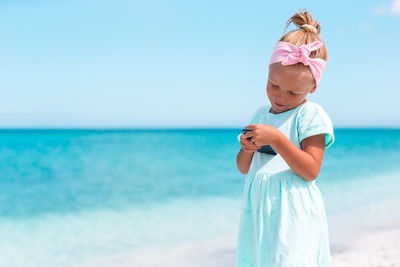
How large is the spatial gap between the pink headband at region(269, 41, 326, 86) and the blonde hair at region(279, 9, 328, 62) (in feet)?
0.09

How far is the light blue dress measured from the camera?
5.39 ft

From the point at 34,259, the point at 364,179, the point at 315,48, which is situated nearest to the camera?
the point at 315,48

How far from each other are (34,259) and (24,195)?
486 cm

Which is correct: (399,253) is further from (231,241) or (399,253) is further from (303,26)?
(303,26)

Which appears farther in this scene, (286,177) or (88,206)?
(88,206)

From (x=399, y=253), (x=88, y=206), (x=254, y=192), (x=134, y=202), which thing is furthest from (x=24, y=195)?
(x=254, y=192)

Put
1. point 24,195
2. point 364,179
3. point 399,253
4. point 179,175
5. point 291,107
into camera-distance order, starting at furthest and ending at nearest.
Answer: point 179,175 < point 364,179 < point 24,195 < point 399,253 < point 291,107

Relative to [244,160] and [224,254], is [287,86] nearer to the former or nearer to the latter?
[244,160]

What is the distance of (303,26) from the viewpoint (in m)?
1.71

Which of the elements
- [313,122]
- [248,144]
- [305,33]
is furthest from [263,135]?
[305,33]

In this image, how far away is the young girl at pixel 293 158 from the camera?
5.23ft

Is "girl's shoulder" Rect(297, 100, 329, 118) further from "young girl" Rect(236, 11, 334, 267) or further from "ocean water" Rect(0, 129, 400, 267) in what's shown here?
"ocean water" Rect(0, 129, 400, 267)

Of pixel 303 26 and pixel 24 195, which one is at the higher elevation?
pixel 303 26

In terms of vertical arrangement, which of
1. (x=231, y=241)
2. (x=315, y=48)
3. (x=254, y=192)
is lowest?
(x=231, y=241)
